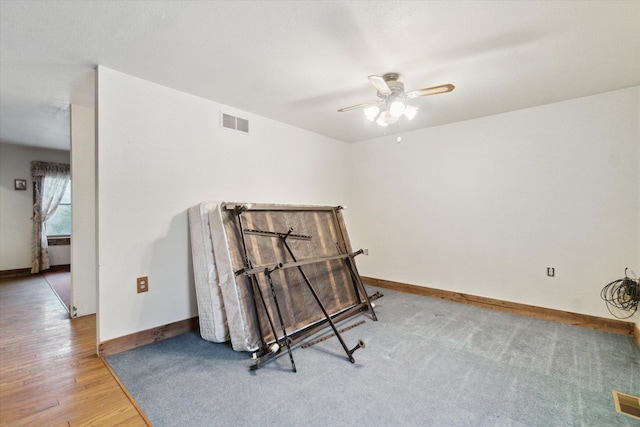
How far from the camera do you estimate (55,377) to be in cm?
214

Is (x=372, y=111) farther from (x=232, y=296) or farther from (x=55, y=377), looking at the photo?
(x=55, y=377)

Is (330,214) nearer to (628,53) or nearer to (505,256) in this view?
(505,256)

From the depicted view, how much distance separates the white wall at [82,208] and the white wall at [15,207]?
3.60 m

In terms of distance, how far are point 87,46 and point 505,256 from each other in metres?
4.58

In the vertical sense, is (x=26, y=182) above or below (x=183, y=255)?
above

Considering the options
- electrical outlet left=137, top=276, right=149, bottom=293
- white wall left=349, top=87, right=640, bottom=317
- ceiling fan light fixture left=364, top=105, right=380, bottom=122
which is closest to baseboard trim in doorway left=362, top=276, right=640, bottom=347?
white wall left=349, top=87, right=640, bottom=317

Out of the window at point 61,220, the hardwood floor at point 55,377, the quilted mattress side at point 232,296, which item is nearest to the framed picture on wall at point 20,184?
the window at point 61,220

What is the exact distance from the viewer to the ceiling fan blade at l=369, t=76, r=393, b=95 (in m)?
2.10

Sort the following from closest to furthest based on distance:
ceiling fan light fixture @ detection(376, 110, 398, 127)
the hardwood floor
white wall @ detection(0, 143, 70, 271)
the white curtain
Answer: the hardwood floor
ceiling fan light fixture @ detection(376, 110, 398, 127)
white wall @ detection(0, 143, 70, 271)
the white curtain

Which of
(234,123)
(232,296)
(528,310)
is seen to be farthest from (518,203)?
(234,123)

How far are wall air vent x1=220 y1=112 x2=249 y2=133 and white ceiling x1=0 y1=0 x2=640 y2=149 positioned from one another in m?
→ 0.15

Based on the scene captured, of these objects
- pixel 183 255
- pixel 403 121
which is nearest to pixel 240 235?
pixel 183 255

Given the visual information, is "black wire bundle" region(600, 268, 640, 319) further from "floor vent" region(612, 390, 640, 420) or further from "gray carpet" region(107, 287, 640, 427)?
"floor vent" region(612, 390, 640, 420)

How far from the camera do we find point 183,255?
2.90m
